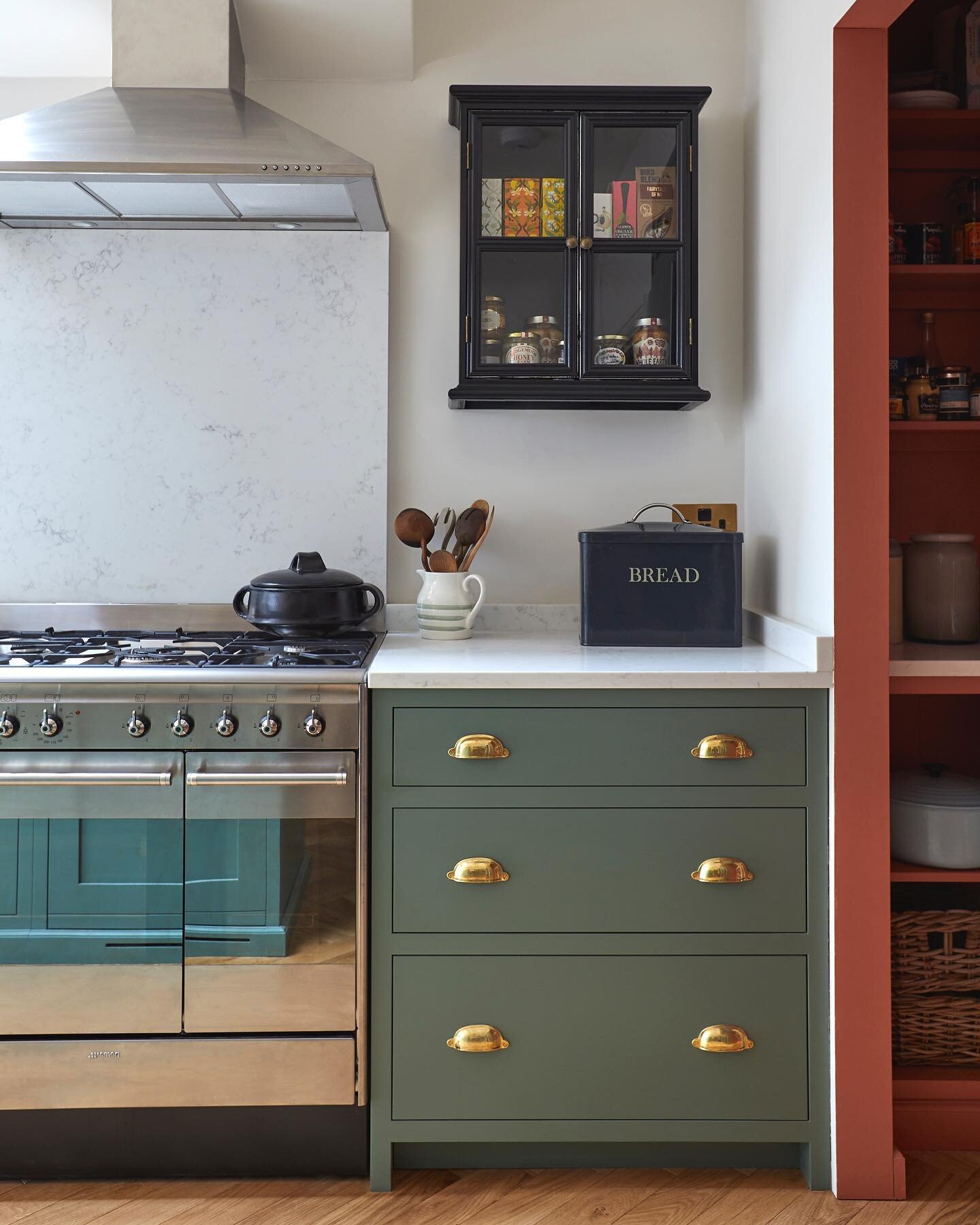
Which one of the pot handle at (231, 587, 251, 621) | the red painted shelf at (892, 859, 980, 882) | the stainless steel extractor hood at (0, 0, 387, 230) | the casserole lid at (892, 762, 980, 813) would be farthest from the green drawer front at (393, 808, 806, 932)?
the stainless steel extractor hood at (0, 0, 387, 230)

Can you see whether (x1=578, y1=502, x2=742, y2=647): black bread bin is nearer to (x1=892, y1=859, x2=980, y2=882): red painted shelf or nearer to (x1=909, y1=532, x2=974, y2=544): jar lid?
(x1=909, y1=532, x2=974, y2=544): jar lid

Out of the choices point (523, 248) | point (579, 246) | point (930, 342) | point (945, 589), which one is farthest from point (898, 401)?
point (523, 248)

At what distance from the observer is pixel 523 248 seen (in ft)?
7.54

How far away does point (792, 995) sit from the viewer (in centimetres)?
183

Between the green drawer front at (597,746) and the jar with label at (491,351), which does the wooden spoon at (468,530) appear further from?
the green drawer front at (597,746)

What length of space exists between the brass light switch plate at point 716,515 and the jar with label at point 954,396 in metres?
0.55

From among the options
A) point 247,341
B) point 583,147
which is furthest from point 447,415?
point 583,147

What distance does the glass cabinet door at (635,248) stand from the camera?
2.29 m

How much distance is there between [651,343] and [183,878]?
1.54 metres

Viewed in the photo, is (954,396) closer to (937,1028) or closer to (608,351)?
(608,351)

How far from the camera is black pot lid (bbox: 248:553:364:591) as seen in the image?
2.20m

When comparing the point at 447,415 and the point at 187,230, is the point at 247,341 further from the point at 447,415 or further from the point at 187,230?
the point at 447,415

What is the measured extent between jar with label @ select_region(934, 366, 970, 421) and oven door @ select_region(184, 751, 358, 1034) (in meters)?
1.47

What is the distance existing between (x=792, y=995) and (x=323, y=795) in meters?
0.94
